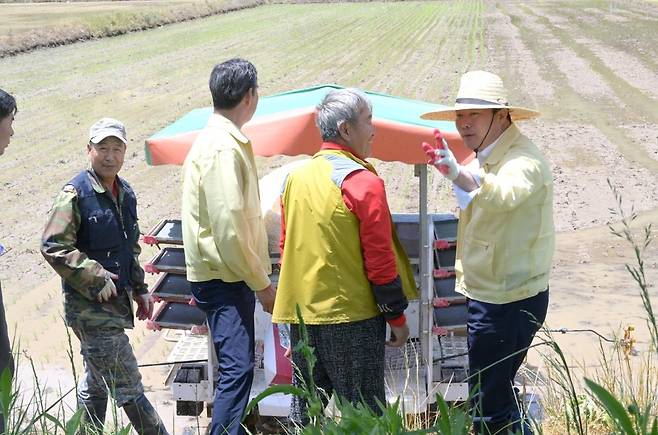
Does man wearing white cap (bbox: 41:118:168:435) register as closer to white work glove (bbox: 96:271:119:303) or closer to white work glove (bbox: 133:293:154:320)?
white work glove (bbox: 96:271:119:303)

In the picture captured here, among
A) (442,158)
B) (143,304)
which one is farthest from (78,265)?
(442,158)

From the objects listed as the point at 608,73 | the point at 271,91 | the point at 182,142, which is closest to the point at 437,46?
the point at 608,73

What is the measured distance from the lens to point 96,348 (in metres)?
4.25

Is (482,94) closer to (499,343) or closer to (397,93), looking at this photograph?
(499,343)

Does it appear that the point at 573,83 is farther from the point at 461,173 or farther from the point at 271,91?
the point at 461,173

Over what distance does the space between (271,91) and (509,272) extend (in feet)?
51.8

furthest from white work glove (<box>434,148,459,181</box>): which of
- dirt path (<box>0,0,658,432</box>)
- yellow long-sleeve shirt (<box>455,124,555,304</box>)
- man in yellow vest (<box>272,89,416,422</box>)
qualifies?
dirt path (<box>0,0,658,432</box>)

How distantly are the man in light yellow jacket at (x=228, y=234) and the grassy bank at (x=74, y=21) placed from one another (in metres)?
22.7

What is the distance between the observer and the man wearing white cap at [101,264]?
407cm

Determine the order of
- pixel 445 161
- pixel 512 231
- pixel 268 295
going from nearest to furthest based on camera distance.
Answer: pixel 445 161 < pixel 512 231 < pixel 268 295

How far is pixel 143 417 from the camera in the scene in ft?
14.2

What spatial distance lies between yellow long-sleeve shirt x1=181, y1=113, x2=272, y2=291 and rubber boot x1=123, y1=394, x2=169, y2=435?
0.67 meters

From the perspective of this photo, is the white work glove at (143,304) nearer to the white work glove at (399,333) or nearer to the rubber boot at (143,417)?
the rubber boot at (143,417)

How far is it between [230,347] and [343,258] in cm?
72
